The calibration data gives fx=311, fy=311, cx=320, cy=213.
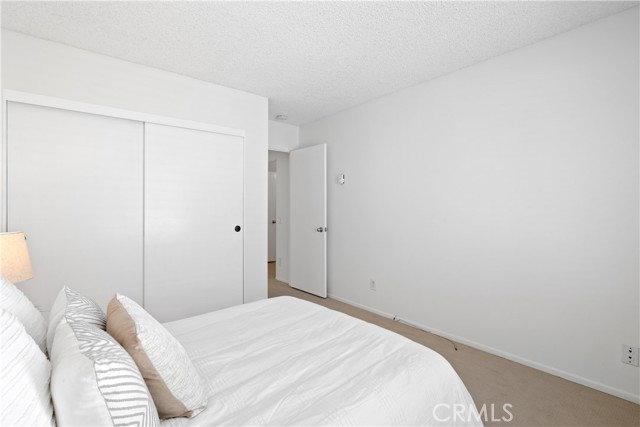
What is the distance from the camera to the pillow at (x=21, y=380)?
66cm

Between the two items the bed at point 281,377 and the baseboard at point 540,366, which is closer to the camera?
the bed at point 281,377

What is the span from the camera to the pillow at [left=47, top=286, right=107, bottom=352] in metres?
1.11

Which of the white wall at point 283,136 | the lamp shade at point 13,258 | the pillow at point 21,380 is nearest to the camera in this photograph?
the pillow at point 21,380

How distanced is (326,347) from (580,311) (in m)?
1.94

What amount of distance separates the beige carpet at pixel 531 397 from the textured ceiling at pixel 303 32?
2491mm

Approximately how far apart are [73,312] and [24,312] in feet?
0.71

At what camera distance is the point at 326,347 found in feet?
4.98

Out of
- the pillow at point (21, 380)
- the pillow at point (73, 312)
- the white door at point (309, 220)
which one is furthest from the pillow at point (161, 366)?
the white door at point (309, 220)

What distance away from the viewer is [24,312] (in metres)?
1.15

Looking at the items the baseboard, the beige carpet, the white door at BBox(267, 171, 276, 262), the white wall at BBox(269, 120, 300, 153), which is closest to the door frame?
the white wall at BBox(269, 120, 300, 153)

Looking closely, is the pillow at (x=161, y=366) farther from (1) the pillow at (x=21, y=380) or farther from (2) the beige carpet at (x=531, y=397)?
(2) the beige carpet at (x=531, y=397)

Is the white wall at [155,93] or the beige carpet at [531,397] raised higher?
the white wall at [155,93]

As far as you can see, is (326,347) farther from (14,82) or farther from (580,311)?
(14,82)

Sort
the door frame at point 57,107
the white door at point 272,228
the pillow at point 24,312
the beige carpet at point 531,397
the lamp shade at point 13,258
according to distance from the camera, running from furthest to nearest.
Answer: the white door at point 272,228, the door frame at point 57,107, the beige carpet at point 531,397, the lamp shade at point 13,258, the pillow at point 24,312
